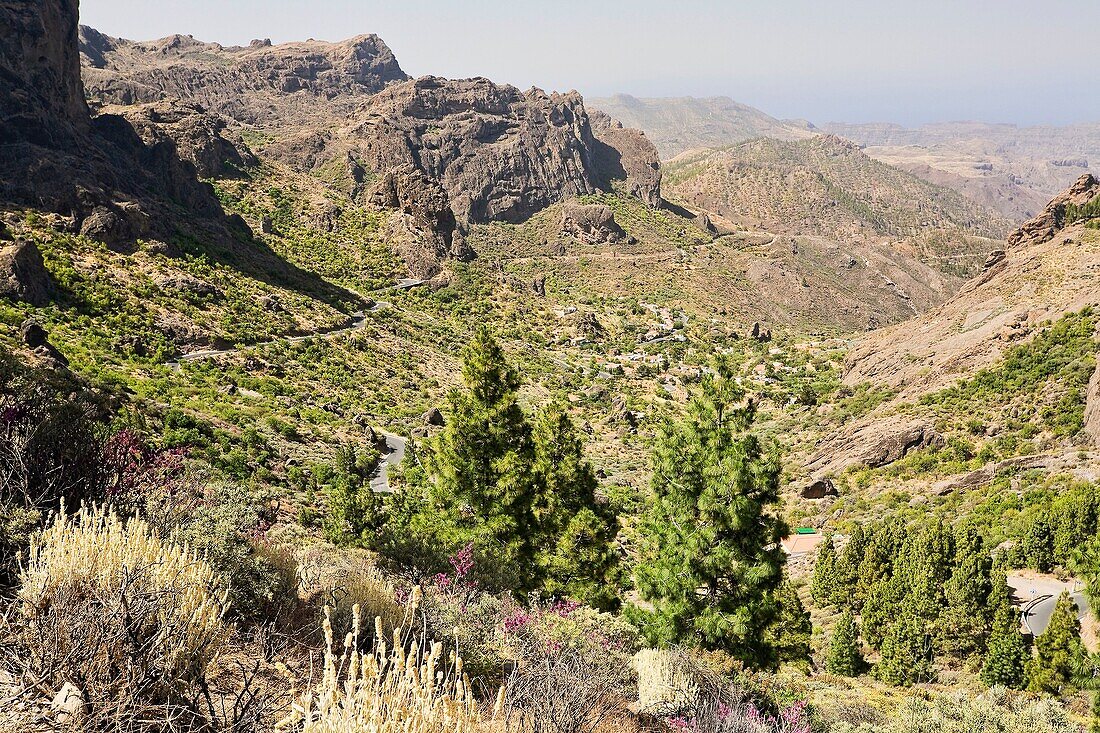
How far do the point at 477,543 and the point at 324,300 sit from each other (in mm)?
53467

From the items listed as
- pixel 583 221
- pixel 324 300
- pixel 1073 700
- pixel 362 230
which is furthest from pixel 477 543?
pixel 583 221

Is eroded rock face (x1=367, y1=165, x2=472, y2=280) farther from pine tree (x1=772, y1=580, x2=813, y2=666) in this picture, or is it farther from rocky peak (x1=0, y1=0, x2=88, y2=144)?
pine tree (x1=772, y1=580, x2=813, y2=666)

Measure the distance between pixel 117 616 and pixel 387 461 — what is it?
122ft

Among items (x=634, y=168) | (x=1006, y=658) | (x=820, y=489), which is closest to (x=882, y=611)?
(x=1006, y=658)

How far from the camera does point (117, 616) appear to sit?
427cm

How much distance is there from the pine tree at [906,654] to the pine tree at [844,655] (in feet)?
2.44

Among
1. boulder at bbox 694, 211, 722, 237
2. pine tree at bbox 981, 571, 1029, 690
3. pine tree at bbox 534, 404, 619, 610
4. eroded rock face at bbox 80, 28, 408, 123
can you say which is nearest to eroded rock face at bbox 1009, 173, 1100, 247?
pine tree at bbox 981, 571, 1029, 690

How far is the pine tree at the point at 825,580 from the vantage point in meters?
28.7

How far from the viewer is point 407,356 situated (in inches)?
2477

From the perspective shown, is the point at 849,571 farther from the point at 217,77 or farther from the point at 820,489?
the point at 217,77

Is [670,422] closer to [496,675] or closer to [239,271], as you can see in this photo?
[496,675]

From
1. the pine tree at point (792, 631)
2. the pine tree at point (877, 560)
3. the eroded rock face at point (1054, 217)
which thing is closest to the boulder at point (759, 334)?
the eroded rock face at point (1054, 217)

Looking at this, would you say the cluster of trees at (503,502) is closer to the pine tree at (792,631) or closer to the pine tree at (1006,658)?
the pine tree at (792,631)

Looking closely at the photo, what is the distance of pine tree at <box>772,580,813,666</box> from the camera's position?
15.5 metres
